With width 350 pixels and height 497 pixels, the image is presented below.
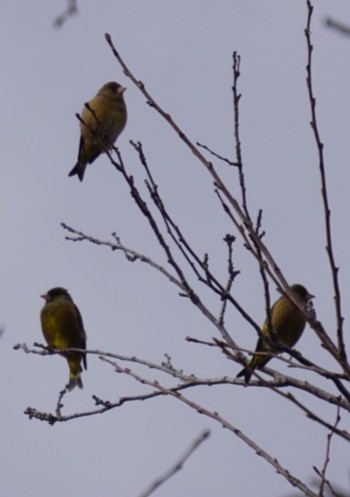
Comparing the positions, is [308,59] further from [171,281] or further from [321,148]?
[171,281]

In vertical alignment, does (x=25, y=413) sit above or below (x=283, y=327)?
below

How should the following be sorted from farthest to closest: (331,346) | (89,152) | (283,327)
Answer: (89,152)
(283,327)
(331,346)

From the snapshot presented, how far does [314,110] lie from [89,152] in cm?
744

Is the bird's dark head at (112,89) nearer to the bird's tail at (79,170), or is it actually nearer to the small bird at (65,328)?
the bird's tail at (79,170)

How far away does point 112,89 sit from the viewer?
1162 centimetres

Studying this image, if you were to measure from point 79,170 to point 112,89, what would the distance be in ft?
4.19

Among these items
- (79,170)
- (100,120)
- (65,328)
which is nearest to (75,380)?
Answer: (65,328)

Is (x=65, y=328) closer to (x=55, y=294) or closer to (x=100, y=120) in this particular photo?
(x=55, y=294)

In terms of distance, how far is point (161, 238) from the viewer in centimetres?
430

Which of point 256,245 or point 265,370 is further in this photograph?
point 265,370

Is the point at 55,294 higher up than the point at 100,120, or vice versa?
the point at 100,120

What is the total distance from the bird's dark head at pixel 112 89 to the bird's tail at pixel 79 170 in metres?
0.96

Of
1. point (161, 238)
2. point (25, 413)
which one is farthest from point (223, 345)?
point (25, 413)

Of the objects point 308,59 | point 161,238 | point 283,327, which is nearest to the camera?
point 308,59
